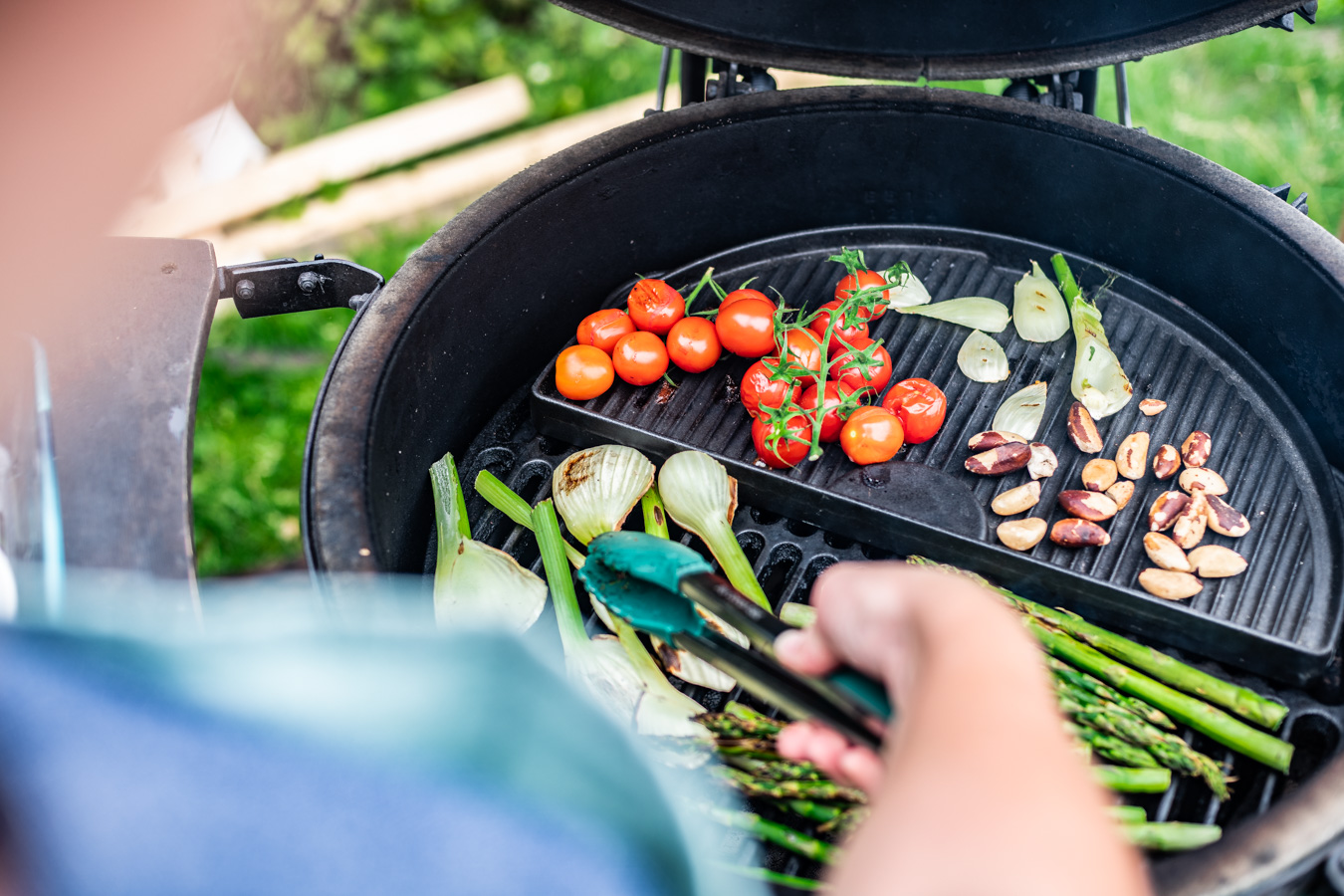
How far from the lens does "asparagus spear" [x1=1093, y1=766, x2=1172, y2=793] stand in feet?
5.96

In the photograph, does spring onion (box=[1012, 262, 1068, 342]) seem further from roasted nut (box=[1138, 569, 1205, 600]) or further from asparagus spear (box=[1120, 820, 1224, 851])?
asparagus spear (box=[1120, 820, 1224, 851])

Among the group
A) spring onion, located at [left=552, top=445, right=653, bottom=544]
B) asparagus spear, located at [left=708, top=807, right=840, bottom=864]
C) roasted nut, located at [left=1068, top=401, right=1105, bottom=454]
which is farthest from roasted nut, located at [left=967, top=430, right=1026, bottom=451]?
asparagus spear, located at [left=708, top=807, right=840, bottom=864]

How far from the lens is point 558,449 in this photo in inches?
103

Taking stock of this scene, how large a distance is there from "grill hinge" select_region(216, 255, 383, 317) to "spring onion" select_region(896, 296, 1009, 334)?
1.51m

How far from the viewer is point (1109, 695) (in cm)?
193

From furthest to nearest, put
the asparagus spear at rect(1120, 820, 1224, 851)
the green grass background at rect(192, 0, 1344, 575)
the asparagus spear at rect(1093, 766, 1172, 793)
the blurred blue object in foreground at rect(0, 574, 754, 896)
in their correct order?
the green grass background at rect(192, 0, 1344, 575) → the asparagus spear at rect(1093, 766, 1172, 793) → the asparagus spear at rect(1120, 820, 1224, 851) → the blurred blue object in foreground at rect(0, 574, 754, 896)

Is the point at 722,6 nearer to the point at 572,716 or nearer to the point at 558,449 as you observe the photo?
the point at 558,449

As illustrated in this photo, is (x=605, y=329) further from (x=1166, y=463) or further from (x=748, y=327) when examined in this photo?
(x=1166, y=463)

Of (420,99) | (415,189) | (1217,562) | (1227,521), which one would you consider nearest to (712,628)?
(1217,562)

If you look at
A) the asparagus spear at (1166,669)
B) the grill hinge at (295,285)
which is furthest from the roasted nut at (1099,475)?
the grill hinge at (295,285)

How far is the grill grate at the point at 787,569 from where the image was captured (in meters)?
1.87

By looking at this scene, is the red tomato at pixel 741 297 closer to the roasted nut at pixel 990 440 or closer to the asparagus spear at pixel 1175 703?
the roasted nut at pixel 990 440

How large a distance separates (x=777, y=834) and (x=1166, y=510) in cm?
Result: 122

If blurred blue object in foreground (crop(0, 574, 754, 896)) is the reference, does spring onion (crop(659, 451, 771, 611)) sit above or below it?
above
